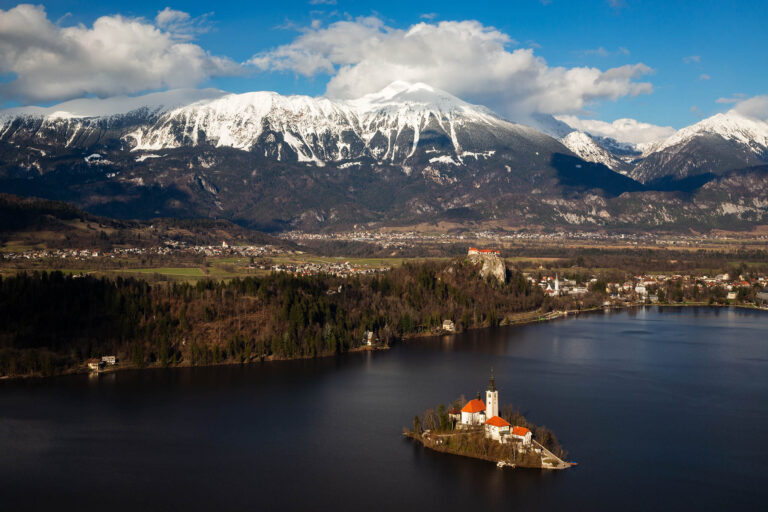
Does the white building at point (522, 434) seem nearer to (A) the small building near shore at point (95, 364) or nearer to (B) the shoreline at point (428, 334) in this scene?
(B) the shoreline at point (428, 334)

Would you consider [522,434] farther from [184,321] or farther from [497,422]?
[184,321]

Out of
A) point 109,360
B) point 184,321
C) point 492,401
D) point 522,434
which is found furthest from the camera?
point 184,321

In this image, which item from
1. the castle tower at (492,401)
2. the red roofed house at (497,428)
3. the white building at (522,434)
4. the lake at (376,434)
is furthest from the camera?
the castle tower at (492,401)

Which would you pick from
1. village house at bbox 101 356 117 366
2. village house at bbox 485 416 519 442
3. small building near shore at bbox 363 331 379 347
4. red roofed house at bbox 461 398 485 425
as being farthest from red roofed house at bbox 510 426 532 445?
village house at bbox 101 356 117 366

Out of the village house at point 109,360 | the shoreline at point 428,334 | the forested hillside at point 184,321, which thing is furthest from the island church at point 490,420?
the village house at point 109,360

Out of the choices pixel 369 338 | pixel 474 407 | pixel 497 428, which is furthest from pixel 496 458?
pixel 369 338

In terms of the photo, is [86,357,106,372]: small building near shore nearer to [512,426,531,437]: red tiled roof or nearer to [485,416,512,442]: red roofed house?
[485,416,512,442]: red roofed house
